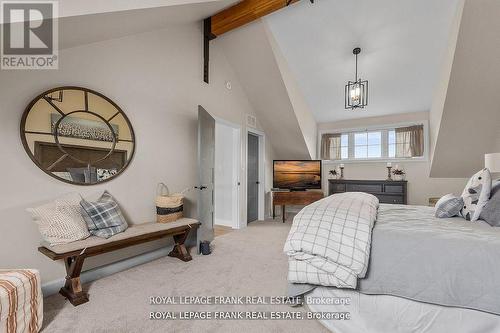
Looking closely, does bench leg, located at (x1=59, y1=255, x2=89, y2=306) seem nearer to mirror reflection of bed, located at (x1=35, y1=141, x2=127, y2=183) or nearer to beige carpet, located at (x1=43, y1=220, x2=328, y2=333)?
beige carpet, located at (x1=43, y1=220, x2=328, y2=333)

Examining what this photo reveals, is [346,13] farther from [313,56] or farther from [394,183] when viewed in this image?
[394,183]

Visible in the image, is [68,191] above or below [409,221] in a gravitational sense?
above

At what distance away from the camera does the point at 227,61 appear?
429cm

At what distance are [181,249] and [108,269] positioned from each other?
771mm

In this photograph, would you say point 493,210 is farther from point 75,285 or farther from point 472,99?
point 75,285

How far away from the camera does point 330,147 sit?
5.75 m

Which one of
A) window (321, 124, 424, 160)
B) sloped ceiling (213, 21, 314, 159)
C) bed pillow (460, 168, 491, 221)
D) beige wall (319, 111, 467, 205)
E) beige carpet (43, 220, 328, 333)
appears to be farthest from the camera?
window (321, 124, 424, 160)

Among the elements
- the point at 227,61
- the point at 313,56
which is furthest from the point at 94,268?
the point at 313,56

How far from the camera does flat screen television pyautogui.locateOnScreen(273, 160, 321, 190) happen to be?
16.9 ft

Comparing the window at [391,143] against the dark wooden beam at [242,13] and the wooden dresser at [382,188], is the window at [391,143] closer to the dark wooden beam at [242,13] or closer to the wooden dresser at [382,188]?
the wooden dresser at [382,188]

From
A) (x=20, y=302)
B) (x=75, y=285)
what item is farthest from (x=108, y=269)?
(x=20, y=302)

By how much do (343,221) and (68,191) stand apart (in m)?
2.48

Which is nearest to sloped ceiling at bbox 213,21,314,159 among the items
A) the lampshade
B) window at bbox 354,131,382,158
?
window at bbox 354,131,382,158

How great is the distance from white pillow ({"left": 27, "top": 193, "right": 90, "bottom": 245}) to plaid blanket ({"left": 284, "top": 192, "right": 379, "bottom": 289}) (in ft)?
5.94
